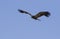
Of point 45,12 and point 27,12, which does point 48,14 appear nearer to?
point 45,12

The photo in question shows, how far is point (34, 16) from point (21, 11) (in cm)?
153

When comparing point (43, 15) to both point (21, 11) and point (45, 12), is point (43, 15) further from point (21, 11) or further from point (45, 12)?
point (21, 11)

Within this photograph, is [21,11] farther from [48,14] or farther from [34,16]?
[48,14]

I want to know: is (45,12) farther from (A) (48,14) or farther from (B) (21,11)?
(B) (21,11)

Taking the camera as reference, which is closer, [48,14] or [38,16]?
[48,14]

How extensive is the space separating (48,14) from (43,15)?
1.00m

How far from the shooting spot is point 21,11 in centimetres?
3025

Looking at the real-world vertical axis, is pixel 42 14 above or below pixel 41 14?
below

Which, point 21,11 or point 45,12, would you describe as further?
point 21,11

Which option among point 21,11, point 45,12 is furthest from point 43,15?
point 21,11

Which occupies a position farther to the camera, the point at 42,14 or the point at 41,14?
the point at 41,14

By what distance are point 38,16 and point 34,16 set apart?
0.48 m

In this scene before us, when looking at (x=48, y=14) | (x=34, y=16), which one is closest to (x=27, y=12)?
(x=34, y=16)

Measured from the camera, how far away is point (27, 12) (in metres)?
29.5
